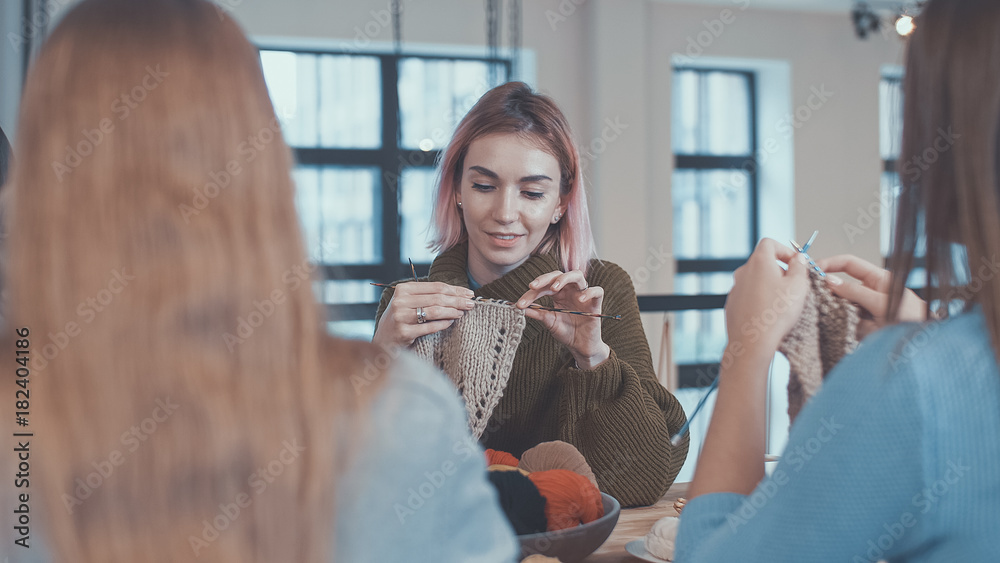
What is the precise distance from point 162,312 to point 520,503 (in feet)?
1.55

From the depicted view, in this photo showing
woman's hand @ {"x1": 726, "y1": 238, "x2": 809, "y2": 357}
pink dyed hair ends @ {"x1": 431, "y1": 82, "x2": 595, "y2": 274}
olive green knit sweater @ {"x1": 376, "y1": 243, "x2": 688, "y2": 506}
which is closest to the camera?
woman's hand @ {"x1": 726, "y1": 238, "x2": 809, "y2": 357}

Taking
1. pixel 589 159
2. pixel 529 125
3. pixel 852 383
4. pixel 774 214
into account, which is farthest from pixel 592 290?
pixel 774 214

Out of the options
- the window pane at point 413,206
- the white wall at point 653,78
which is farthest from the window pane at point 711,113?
the window pane at point 413,206

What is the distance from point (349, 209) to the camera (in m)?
4.80

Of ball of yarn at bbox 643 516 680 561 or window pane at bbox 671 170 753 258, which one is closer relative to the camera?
ball of yarn at bbox 643 516 680 561

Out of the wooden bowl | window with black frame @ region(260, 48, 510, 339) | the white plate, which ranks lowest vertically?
the white plate

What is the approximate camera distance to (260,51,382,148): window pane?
4.58m

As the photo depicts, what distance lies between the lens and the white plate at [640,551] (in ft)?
2.77

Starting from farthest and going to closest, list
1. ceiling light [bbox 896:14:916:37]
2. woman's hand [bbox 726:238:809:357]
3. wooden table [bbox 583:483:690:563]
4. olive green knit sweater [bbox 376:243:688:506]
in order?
ceiling light [bbox 896:14:916:37] → olive green knit sweater [bbox 376:243:688:506] → wooden table [bbox 583:483:690:563] → woman's hand [bbox 726:238:809:357]

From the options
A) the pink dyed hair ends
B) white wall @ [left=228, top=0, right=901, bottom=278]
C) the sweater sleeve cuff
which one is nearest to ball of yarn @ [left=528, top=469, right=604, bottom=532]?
the sweater sleeve cuff

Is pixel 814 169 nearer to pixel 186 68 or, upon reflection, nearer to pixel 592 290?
pixel 592 290

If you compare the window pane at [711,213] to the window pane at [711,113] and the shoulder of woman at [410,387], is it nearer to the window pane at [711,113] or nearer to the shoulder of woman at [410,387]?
the window pane at [711,113]

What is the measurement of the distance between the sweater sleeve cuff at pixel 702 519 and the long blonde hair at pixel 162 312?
12.7 inches

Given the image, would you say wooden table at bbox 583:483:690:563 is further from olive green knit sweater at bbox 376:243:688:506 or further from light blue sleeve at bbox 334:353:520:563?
light blue sleeve at bbox 334:353:520:563
